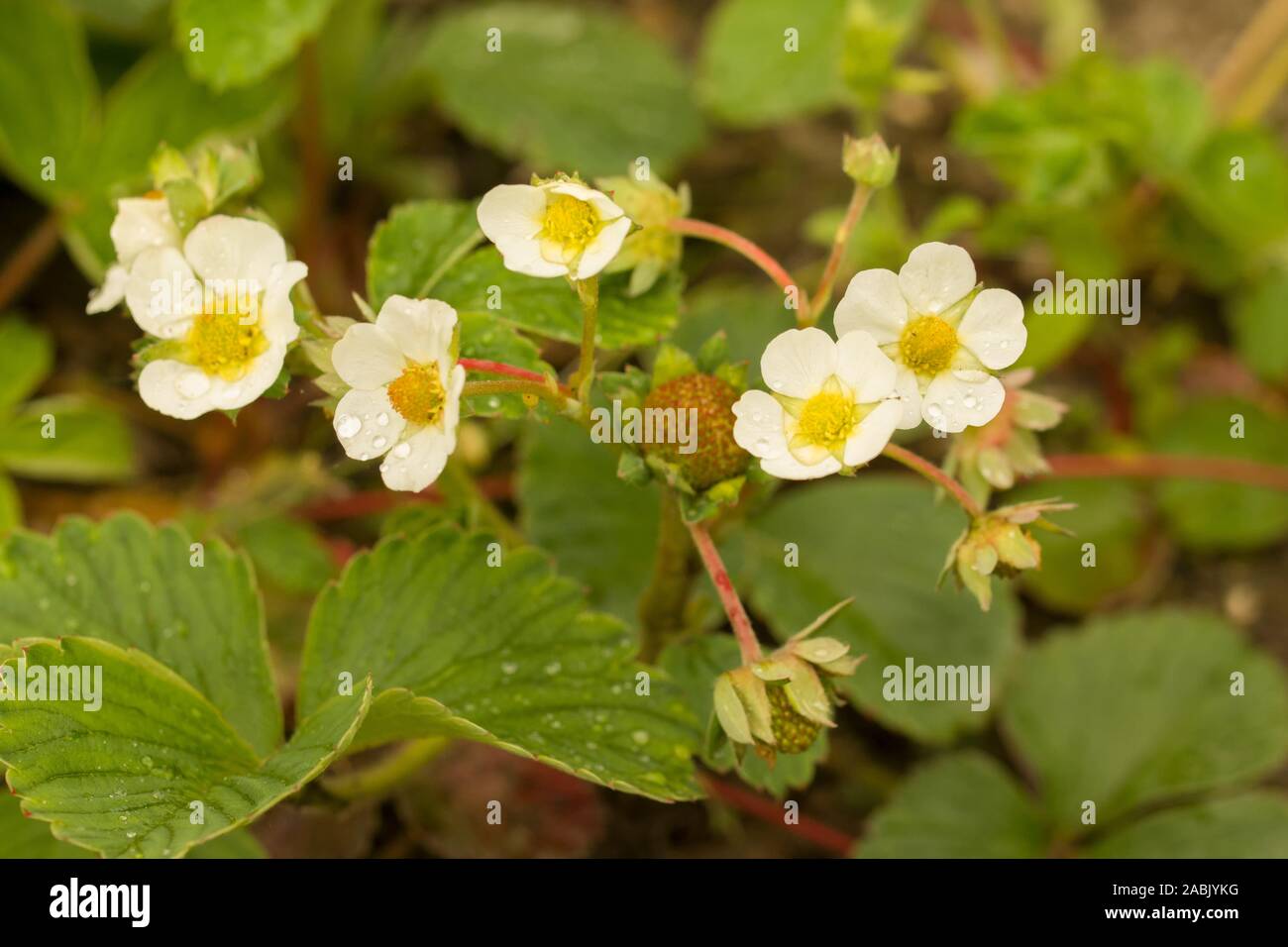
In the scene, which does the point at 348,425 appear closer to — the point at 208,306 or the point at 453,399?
the point at 453,399

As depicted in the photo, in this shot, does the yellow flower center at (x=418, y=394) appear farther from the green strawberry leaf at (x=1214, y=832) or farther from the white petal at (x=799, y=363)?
the green strawberry leaf at (x=1214, y=832)

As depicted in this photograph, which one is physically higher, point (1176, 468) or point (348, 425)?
point (1176, 468)

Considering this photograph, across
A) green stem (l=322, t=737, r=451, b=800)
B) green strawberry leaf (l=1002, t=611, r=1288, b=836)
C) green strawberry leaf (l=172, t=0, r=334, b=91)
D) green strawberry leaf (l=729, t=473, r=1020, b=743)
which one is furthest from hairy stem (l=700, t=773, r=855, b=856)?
green strawberry leaf (l=172, t=0, r=334, b=91)

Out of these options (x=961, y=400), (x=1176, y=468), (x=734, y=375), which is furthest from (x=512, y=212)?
(x=1176, y=468)

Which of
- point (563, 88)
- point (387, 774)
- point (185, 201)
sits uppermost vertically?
point (563, 88)

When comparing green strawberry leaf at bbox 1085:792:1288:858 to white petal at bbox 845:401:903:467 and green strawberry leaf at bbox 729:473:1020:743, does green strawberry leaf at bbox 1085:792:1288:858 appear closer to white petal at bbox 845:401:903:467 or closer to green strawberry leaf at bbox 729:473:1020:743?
green strawberry leaf at bbox 729:473:1020:743
